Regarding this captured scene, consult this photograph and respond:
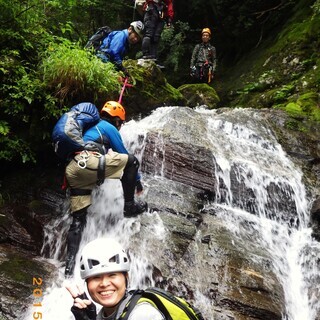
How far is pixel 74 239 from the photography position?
5945mm

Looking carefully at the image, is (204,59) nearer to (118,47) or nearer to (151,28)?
(151,28)

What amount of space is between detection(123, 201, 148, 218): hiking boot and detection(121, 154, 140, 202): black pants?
86 mm

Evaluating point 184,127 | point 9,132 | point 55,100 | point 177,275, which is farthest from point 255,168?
point 9,132

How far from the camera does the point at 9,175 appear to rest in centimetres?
795

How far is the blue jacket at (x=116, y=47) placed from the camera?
9000mm

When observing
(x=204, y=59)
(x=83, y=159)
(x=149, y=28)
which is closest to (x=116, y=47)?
(x=149, y=28)

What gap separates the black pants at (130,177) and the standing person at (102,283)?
360cm

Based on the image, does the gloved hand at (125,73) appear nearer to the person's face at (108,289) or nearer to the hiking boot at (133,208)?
the hiking boot at (133,208)

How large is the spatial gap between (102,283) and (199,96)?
10875 millimetres

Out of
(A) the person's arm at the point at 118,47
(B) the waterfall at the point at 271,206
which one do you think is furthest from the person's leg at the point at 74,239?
(A) the person's arm at the point at 118,47

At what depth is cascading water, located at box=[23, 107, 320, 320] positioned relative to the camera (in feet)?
19.4

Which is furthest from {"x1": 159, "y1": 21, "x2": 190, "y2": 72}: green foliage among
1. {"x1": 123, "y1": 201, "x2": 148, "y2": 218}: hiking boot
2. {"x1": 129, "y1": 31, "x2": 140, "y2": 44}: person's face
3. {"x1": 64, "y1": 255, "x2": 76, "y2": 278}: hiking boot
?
{"x1": 64, "y1": 255, "x2": 76, "y2": 278}: hiking boot

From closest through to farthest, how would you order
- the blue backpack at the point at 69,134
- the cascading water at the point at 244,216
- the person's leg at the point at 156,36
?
the blue backpack at the point at 69,134 < the cascading water at the point at 244,216 < the person's leg at the point at 156,36

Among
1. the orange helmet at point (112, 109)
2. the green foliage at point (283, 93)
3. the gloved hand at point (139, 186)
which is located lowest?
the gloved hand at point (139, 186)
